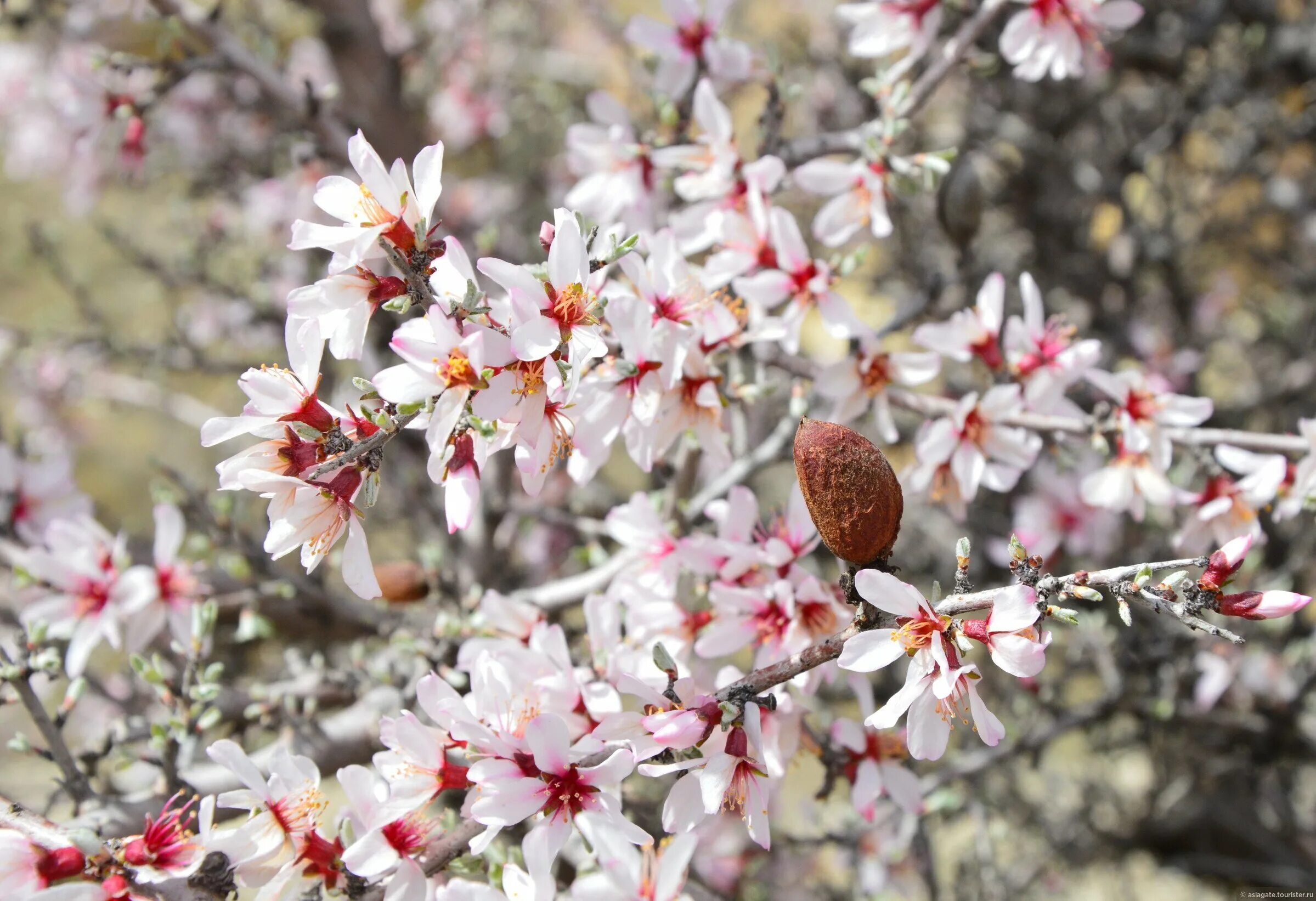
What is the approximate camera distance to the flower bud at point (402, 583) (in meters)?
1.79

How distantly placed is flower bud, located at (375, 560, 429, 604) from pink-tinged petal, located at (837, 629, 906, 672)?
106cm

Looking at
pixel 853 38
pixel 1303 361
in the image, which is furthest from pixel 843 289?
pixel 853 38

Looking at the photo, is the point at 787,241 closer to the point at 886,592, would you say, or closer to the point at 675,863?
the point at 886,592

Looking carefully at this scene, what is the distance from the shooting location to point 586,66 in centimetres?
481

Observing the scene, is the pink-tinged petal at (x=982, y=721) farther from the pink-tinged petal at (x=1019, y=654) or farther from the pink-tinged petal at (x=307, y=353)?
the pink-tinged petal at (x=307, y=353)

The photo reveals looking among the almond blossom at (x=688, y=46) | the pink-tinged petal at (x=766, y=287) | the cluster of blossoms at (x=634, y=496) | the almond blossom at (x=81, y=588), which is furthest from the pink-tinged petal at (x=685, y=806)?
the almond blossom at (x=688, y=46)

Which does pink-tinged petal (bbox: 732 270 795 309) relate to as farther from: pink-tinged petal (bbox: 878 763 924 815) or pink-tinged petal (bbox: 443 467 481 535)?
pink-tinged petal (bbox: 878 763 924 815)

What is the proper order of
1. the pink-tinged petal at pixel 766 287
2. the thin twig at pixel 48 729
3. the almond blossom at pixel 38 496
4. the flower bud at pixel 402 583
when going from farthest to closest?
the almond blossom at pixel 38 496 → the flower bud at pixel 402 583 → the pink-tinged petal at pixel 766 287 → the thin twig at pixel 48 729

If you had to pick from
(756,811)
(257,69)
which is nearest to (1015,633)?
(756,811)

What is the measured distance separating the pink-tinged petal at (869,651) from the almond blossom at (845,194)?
2.65 ft

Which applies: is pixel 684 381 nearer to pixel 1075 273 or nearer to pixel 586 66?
pixel 1075 273

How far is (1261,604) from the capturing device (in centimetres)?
95

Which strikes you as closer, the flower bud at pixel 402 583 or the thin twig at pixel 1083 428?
the thin twig at pixel 1083 428

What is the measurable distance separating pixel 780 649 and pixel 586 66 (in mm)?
4269
